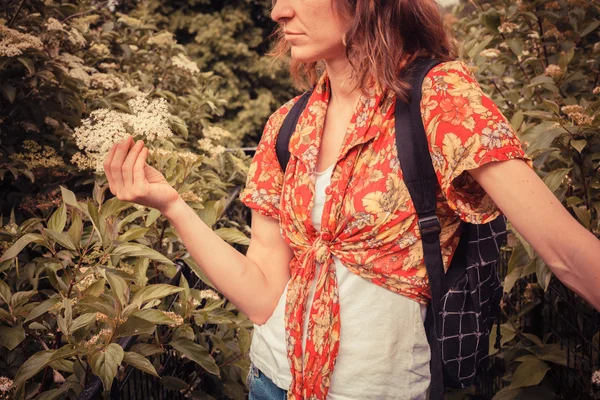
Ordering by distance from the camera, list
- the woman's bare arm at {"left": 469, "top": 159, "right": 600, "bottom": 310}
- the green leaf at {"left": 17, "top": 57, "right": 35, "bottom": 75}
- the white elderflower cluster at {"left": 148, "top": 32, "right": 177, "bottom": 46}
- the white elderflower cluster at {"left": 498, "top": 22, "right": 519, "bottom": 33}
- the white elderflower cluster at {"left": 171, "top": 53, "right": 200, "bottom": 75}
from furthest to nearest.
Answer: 1. the white elderflower cluster at {"left": 148, "top": 32, "right": 177, "bottom": 46}
2. the white elderflower cluster at {"left": 171, "top": 53, "right": 200, "bottom": 75}
3. the white elderflower cluster at {"left": 498, "top": 22, "right": 519, "bottom": 33}
4. the green leaf at {"left": 17, "top": 57, "right": 35, "bottom": 75}
5. the woman's bare arm at {"left": 469, "top": 159, "right": 600, "bottom": 310}

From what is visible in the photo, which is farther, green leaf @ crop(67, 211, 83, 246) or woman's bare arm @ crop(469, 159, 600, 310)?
green leaf @ crop(67, 211, 83, 246)

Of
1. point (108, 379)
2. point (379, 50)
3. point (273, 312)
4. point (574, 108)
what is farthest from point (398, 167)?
point (574, 108)

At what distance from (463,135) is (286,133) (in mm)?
530

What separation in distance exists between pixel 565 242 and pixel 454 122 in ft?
1.06

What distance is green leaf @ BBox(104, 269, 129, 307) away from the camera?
5.50ft

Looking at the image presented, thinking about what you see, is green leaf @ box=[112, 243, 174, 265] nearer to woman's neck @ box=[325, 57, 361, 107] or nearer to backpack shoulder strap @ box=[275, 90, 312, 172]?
backpack shoulder strap @ box=[275, 90, 312, 172]

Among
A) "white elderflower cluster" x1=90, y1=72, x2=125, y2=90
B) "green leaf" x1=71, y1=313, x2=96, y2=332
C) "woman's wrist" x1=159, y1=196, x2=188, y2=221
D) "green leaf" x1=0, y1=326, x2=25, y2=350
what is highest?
"woman's wrist" x1=159, y1=196, x2=188, y2=221

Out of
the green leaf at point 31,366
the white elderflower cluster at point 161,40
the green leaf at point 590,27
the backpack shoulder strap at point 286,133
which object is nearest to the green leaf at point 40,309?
the green leaf at point 31,366

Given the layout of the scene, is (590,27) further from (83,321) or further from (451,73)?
(83,321)

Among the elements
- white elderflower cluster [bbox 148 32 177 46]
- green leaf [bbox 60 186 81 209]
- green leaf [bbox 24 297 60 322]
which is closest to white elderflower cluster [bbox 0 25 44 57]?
green leaf [bbox 60 186 81 209]

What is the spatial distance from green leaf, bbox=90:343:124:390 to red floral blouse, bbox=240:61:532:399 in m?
0.42

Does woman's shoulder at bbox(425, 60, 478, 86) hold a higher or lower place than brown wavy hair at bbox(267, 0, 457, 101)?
lower

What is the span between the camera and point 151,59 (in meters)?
4.28

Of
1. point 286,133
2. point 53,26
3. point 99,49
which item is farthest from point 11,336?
point 99,49
